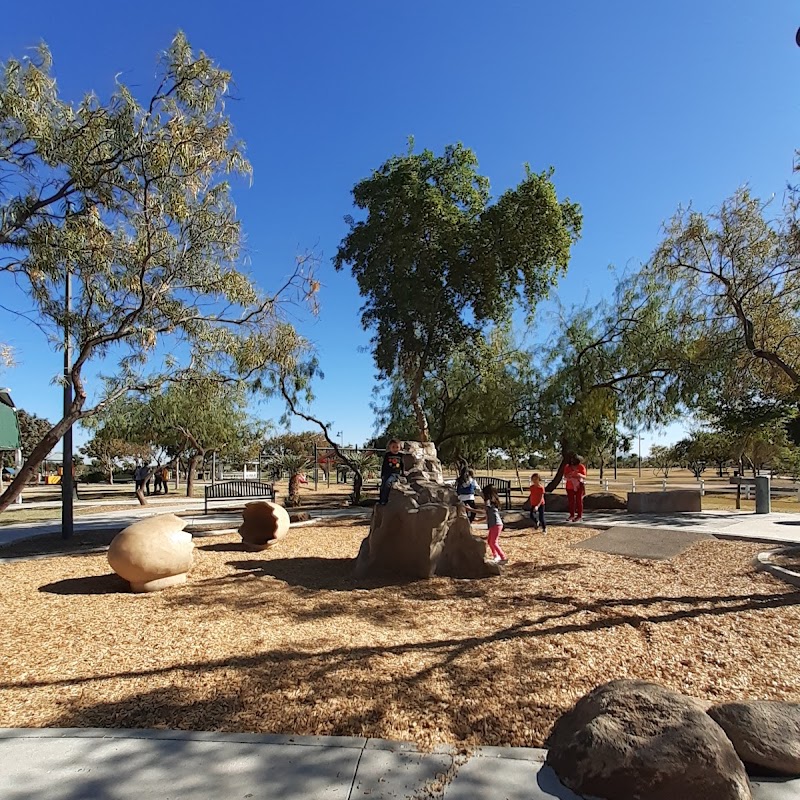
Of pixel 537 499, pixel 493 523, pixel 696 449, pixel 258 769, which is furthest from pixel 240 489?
pixel 696 449

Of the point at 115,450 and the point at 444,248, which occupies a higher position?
the point at 444,248

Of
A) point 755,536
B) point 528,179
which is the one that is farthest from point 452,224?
point 755,536

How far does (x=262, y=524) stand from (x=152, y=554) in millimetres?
3879

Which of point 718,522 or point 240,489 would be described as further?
point 240,489

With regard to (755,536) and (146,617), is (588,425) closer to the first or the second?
(755,536)

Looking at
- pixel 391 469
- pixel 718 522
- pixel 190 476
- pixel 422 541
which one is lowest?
pixel 718 522

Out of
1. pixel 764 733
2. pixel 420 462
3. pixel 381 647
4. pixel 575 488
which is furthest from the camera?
pixel 575 488

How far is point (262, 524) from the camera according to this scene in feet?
35.9

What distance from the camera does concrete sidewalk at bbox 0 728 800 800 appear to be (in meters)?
2.77

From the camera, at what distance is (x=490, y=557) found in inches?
374

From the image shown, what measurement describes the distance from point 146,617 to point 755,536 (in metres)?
11.2

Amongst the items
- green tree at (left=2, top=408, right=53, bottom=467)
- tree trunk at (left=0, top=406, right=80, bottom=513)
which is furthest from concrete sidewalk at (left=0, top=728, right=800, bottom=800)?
green tree at (left=2, top=408, right=53, bottom=467)

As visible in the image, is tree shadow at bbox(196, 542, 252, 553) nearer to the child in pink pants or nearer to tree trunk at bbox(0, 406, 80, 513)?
tree trunk at bbox(0, 406, 80, 513)

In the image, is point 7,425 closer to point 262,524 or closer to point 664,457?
point 262,524
